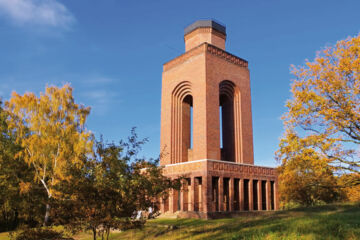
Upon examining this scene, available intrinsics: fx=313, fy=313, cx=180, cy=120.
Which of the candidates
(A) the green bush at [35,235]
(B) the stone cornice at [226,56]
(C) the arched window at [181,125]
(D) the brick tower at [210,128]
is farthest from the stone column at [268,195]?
(A) the green bush at [35,235]

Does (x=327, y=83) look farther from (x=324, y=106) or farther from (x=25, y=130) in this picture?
(x=25, y=130)

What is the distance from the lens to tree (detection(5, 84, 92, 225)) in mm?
23031

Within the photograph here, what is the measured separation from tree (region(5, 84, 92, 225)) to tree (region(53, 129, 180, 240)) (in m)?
14.4

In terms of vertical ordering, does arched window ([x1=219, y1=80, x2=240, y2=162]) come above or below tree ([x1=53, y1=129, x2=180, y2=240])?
above

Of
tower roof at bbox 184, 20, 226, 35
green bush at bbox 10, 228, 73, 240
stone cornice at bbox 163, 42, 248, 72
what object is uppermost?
tower roof at bbox 184, 20, 226, 35

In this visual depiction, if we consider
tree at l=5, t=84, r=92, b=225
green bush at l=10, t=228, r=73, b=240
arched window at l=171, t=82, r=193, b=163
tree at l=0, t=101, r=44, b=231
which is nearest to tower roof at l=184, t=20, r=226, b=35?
arched window at l=171, t=82, r=193, b=163

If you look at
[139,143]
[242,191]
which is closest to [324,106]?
[139,143]

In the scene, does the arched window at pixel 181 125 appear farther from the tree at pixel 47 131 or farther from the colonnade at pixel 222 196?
the tree at pixel 47 131

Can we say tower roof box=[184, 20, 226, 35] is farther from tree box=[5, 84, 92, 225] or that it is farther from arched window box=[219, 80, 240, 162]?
tree box=[5, 84, 92, 225]

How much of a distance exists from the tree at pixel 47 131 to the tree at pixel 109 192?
14.4 meters

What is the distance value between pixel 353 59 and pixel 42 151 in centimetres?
2062

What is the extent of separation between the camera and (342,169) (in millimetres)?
12977

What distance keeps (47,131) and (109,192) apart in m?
17.2

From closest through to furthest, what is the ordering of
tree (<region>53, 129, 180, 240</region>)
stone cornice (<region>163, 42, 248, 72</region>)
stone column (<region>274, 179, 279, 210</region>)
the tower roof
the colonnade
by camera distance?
tree (<region>53, 129, 180, 240</region>)
the colonnade
stone cornice (<region>163, 42, 248, 72</region>)
stone column (<region>274, 179, 279, 210</region>)
the tower roof
